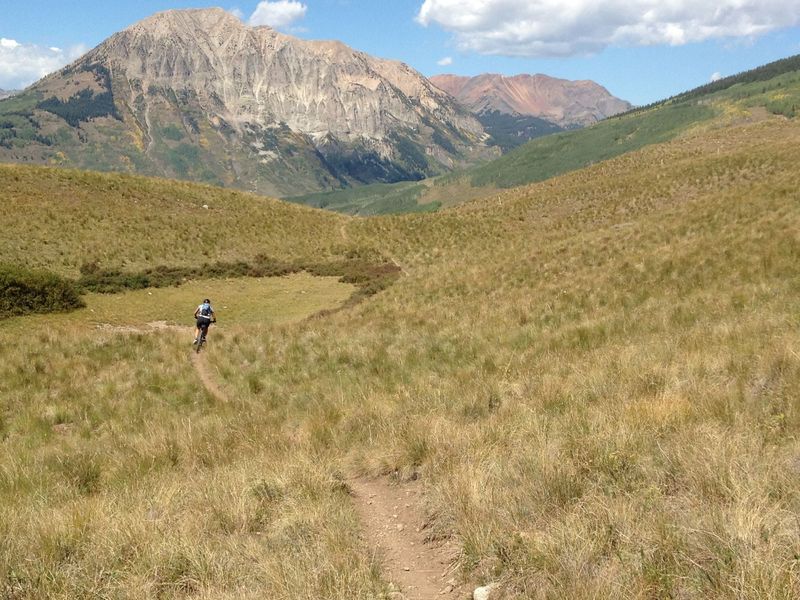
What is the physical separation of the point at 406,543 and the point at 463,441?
66.1 inches

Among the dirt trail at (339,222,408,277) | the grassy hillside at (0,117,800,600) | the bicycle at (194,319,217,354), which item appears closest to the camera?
the grassy hillside at (0,117,800,600)

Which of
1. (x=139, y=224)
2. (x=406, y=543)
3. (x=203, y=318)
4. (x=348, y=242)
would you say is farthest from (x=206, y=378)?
(x=348, y=242)

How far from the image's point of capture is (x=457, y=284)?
26016mm

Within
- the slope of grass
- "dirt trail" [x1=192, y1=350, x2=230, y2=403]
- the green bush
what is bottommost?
"dirt trail" [x1=192, y1=350, x2=230, y2=403]

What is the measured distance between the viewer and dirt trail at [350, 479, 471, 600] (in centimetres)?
411

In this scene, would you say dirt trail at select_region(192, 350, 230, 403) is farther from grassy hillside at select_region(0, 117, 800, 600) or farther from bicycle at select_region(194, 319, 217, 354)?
bicycle at select_region(194, 319, 217, 354)

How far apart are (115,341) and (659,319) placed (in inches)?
673

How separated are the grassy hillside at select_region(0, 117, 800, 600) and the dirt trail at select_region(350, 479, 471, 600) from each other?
194 millimetres

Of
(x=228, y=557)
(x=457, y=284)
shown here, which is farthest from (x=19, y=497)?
(x=457, y=284)

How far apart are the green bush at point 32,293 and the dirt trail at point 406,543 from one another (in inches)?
845

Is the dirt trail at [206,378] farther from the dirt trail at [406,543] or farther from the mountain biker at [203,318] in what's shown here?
the dirt trail at [406,543]

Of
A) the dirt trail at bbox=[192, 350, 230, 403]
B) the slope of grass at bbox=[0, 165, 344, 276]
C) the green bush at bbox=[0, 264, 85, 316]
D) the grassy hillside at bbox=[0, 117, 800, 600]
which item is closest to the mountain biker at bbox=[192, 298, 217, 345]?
the grassy hillside at bbox=[0, 117, 800, 600]

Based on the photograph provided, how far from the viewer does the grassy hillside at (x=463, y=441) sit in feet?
12.4

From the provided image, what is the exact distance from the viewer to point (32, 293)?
73.6 ft
